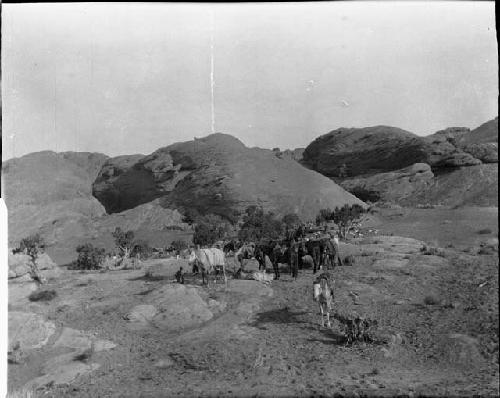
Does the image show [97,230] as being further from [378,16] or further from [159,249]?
[378,16]

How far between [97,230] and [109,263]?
1153 mm

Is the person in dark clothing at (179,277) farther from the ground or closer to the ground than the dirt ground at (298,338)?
farther from the ground

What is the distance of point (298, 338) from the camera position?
29.4 ft

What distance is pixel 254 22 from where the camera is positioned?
9898 millimetres

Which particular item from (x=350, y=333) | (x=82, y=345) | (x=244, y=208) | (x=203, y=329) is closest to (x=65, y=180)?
(x=244, y=208)

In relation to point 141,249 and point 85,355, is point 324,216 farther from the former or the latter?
point 85,355

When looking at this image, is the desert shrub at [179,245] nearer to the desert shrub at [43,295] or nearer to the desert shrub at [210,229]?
the desert shrub at [210,229]

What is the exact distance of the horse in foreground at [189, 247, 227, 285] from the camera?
1140 cm

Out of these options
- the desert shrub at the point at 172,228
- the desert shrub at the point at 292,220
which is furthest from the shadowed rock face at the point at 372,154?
the desert shrub at the point at 172,228

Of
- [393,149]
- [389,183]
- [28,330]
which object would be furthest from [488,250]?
[389,183]

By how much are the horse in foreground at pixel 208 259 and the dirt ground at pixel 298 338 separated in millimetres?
586

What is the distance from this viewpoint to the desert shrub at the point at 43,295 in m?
10.6

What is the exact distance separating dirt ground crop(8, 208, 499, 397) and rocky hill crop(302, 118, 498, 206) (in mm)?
2372

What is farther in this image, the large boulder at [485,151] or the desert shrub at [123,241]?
the desert shrub at [123,241]
